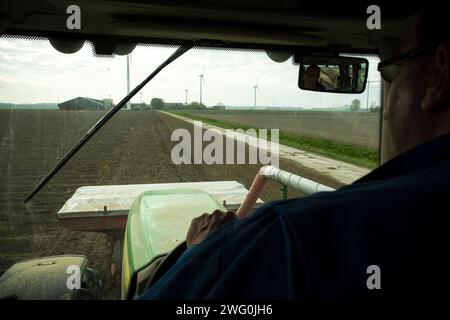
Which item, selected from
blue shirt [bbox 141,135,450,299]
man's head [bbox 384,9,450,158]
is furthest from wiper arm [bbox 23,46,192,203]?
blue shirt [bbox 141,135,450,299]

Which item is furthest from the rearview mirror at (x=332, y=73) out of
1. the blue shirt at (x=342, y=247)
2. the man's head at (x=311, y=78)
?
the blue shirt at (x=342, y=247)

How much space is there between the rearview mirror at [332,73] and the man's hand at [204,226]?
1183 millimetres

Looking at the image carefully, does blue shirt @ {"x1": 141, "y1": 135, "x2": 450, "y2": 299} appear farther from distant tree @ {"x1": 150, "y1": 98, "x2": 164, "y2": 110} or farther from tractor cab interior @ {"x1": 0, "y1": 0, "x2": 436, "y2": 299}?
distant tree @ {"x1": 150, "y1": 98, "x2": 164, "y2": 110}

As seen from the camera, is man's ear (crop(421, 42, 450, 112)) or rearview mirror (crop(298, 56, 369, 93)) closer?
man's ear (crop(421, 42, 450, 112))

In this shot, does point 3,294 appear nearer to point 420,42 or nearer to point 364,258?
point 364,258

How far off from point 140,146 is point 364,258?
22876mm

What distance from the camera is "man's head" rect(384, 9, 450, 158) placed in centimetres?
97

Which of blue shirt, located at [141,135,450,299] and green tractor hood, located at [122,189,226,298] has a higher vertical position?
blue shirt, located at [141,135,450,299]

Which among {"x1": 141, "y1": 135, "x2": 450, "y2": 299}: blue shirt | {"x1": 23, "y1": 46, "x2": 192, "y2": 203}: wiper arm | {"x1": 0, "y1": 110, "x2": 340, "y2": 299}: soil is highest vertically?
{"x1": 23, "y1": 46, "x2": 192, "y2": 203}: wiper arm

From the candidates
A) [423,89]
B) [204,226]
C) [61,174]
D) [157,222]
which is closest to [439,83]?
[423,89]

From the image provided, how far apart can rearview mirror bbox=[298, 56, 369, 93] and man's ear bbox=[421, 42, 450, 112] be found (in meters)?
1.36

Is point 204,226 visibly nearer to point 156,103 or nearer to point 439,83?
point 439,83

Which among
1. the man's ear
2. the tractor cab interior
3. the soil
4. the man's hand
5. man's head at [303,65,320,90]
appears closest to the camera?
the man's ear
